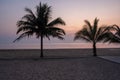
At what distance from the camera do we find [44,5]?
938 inches

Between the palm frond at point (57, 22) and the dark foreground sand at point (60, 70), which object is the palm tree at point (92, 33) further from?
the dark foreground sand at point (60, 70)

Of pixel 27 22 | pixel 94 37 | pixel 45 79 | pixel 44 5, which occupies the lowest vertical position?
pixel 45 79

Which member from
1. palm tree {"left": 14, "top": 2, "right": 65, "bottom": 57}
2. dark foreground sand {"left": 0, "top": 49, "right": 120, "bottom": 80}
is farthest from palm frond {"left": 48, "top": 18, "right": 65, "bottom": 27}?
dark foreground sand {"left": 0, "top": 49, "right": 120, "bottom": 80}

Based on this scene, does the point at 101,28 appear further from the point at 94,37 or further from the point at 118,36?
the point at 118,36

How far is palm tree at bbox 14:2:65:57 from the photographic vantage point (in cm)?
2373

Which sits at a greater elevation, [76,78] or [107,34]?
[107,34]

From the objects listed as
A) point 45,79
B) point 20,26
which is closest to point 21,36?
point 20,26

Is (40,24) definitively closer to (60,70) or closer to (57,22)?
(57,22)

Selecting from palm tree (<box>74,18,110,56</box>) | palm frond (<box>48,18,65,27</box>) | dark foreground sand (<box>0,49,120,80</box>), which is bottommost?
dark foreground sand (<box>0,49,120,80</box>)

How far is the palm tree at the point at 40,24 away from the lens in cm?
2373

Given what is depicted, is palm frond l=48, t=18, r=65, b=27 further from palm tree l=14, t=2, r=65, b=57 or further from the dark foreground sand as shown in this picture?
the dark foreground sand

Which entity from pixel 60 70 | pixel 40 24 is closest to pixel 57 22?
pixel 40 24

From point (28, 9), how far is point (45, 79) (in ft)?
45.8

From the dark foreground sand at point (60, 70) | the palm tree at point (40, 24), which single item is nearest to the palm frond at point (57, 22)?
the palm tree at point (40, 24)
